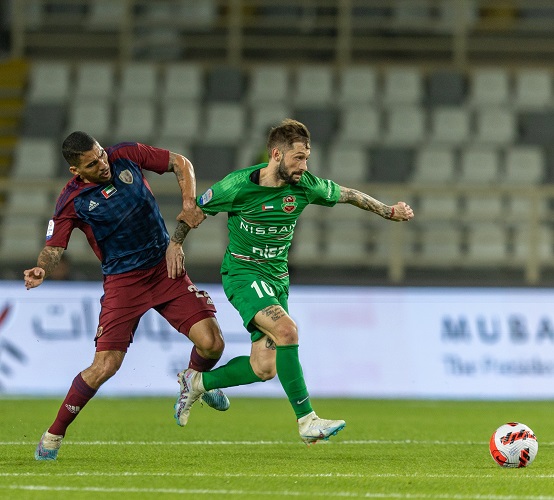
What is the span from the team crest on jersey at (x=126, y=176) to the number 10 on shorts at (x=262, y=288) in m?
0.99

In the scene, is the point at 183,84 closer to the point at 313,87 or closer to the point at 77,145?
the point at 313,87

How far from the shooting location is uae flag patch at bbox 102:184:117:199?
7.55 metres

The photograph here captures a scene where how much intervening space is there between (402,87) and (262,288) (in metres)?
11.3

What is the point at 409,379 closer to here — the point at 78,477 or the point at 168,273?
the point at 168,273

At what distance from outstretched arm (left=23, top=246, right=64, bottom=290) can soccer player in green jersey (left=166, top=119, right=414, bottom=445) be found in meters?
0.70

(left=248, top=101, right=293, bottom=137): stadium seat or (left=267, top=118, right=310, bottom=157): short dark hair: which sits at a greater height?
(left=267, top=118, right=310, bottom=157): short dark hair

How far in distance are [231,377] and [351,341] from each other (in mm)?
5354

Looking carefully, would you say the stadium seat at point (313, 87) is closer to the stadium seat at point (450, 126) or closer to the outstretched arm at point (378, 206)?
the stadium seat at point (450, 126)

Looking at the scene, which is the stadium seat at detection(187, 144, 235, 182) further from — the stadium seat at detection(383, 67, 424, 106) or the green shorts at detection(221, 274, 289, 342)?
the green shorts at detection(221, 274, 289, 342)

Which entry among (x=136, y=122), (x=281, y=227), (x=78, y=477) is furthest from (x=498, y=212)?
(x=78, y=477)

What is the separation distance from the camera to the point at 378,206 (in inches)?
313

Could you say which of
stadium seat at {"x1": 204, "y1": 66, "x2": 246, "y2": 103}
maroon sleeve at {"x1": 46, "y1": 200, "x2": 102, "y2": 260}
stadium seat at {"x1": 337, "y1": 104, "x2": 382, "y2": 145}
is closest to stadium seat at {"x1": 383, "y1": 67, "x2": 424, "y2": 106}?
stadium seat at {"x1": 337, "y1": 104, "x2": 382, "y2": 145}

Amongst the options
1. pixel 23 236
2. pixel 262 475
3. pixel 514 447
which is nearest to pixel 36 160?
pixel 23 236

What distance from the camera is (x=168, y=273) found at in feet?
25.2
